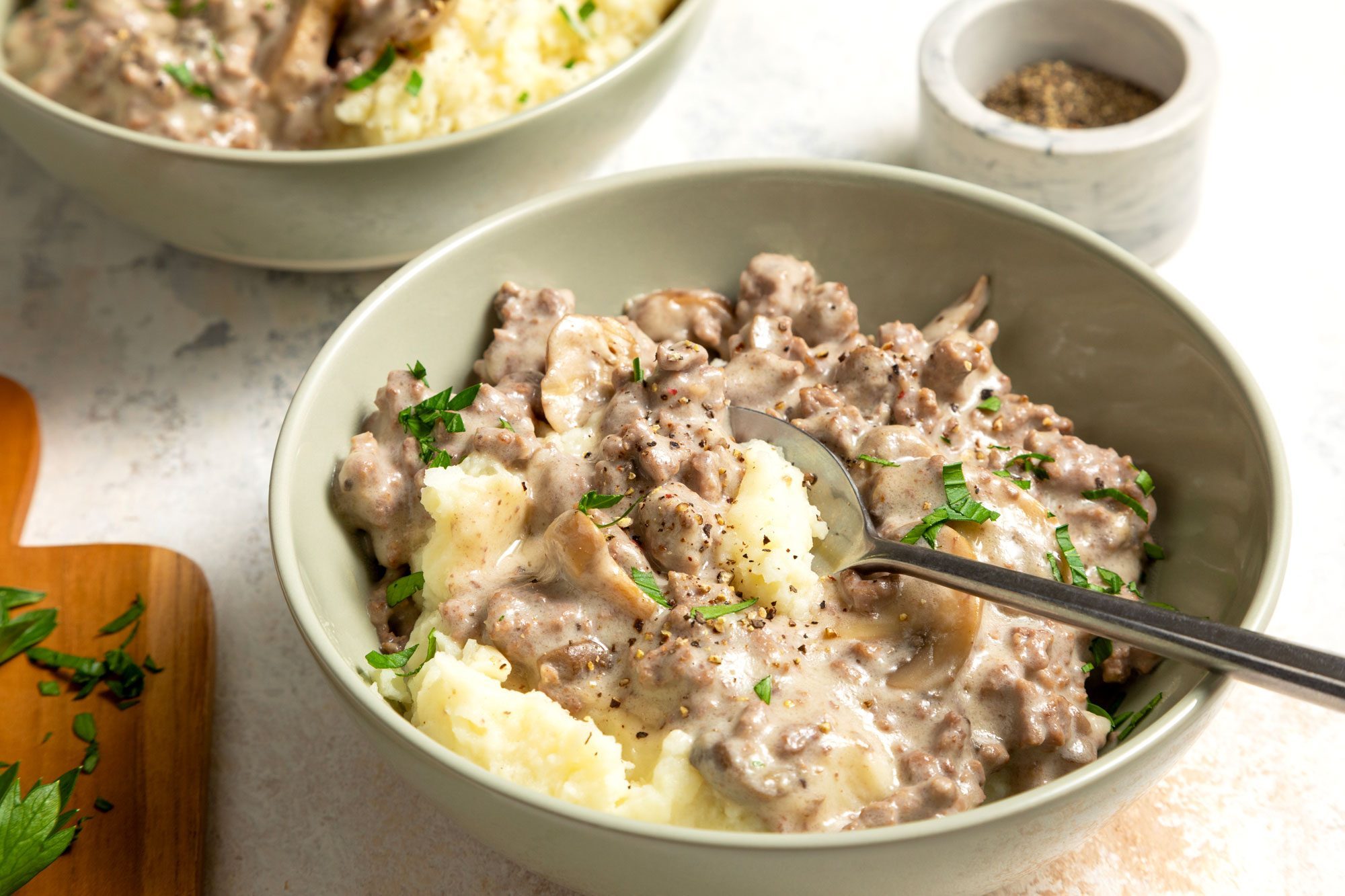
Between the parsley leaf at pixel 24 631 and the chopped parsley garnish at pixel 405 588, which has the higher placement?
the chopped parsley garnish at pixel 405 588

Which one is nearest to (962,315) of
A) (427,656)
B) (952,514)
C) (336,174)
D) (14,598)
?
(952,514)

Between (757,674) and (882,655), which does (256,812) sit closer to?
(757,674)

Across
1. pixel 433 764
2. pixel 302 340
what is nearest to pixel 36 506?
pixel 302 340

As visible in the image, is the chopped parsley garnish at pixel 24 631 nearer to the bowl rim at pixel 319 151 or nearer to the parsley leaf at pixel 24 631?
the parsley leaf at pixel 24 631

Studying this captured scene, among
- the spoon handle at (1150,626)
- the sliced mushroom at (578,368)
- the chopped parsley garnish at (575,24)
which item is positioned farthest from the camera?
the chopped parsley garnish at (575,24)

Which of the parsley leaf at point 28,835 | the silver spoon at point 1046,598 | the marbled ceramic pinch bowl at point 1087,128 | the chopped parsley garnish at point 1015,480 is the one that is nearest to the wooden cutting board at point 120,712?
the parsley leaf at point 28,835

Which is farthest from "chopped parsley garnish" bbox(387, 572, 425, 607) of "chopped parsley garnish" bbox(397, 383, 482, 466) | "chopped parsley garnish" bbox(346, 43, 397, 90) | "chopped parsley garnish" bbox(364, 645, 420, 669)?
"chopped parsley garnish" bbox(346, 43, 397, 90)
